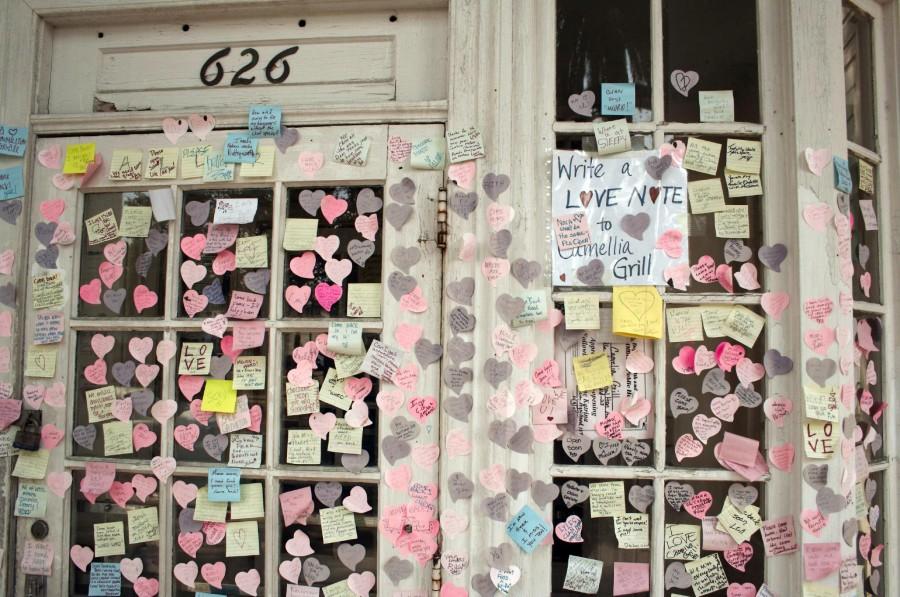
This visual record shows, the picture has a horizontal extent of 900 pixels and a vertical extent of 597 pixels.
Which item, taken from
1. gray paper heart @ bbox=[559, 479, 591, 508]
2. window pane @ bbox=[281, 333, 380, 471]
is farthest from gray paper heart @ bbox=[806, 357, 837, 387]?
window pane @ bbox=[281, 333, 380, 471]

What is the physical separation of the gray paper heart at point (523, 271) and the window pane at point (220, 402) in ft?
2.98

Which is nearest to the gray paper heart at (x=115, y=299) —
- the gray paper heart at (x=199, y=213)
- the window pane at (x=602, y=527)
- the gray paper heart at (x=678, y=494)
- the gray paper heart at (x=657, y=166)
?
the gray paper heart at (x=199, y=213)

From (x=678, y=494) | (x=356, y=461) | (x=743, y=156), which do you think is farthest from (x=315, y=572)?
(x=743, y=156)

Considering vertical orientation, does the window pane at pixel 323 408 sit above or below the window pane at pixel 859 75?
below

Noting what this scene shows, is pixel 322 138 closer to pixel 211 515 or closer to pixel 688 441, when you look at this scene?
pixel 211 515

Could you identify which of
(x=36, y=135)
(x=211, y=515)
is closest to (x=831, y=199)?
(x=211, y=515)

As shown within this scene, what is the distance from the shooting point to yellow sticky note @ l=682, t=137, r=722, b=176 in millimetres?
2037

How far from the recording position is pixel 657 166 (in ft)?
6.66

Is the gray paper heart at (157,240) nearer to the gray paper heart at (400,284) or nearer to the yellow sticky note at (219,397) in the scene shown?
the yellow sticky note at (219,397)

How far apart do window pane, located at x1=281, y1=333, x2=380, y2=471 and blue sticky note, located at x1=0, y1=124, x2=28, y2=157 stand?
4.10 ft

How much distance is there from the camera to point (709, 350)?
2.01 meters

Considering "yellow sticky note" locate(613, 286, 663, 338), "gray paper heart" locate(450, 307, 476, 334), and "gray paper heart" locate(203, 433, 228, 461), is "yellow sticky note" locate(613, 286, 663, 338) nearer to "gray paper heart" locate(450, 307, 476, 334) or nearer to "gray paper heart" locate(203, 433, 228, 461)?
"gray paper heart" locate(450, 307, 476, 334)

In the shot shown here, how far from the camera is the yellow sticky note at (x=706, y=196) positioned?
2029 mm

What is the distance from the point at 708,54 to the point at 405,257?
1.26 metres
